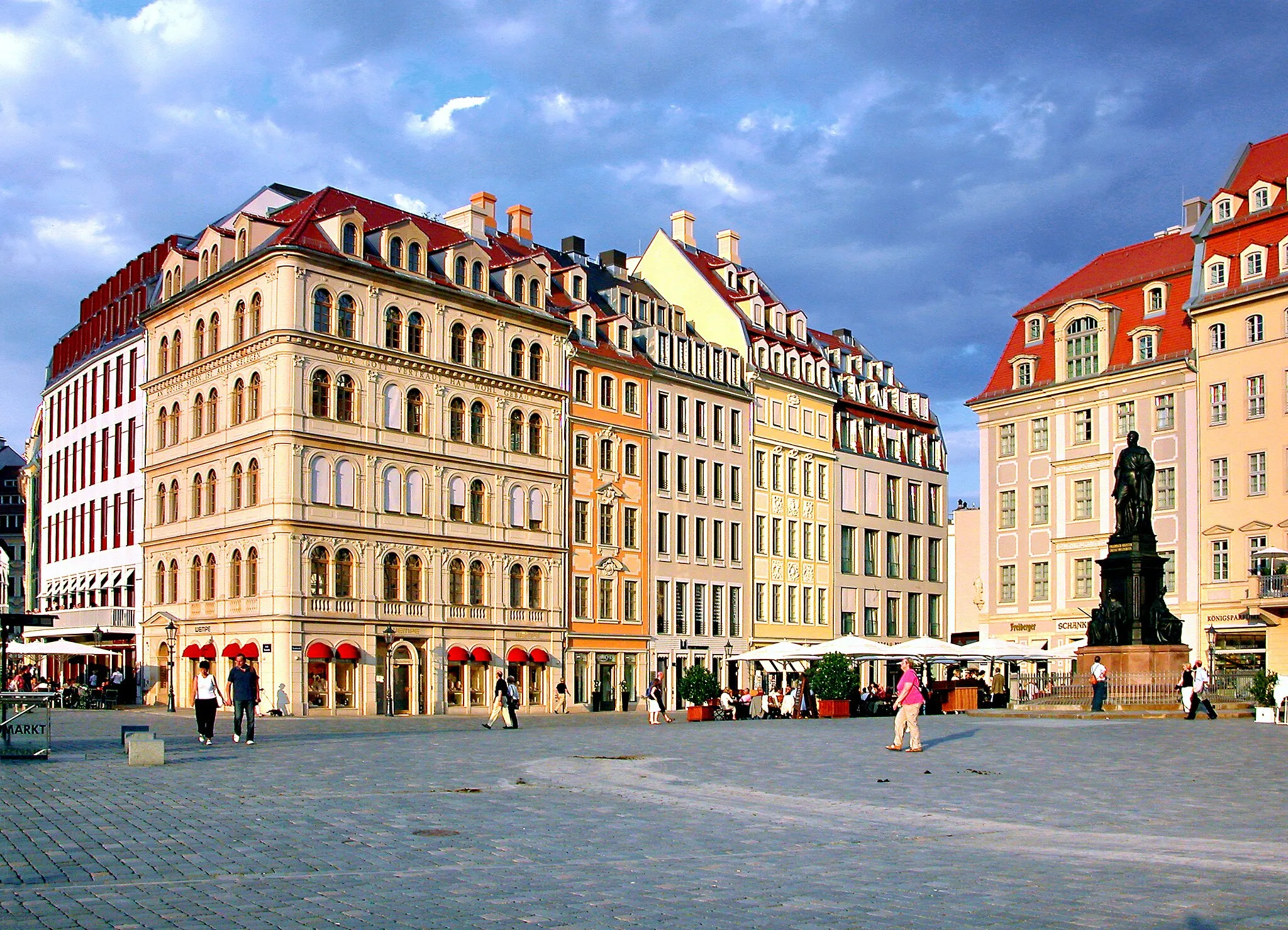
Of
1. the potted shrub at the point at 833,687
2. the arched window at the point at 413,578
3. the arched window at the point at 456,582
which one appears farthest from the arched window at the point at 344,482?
the potted shrub at the point at 833,687

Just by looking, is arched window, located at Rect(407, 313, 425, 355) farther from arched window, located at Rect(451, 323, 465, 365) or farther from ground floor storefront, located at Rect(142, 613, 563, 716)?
ground floor storefront, located at Rect(142, 613, 563, 716)

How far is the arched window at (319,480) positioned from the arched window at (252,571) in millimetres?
2987

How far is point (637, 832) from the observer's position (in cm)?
1495

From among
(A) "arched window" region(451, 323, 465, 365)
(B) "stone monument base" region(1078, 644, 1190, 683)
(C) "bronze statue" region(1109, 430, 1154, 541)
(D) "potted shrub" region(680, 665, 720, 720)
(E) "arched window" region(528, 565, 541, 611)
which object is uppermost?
(A) "arched window" region(451, 323, 465, 365)

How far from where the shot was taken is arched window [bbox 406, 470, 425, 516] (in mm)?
59281

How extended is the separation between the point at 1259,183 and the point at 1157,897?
59.4m

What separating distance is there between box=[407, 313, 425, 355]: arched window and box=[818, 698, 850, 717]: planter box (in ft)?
71.6

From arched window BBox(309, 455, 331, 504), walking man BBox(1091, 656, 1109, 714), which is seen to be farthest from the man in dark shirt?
arched window BBox(309, 455, 331, 504)

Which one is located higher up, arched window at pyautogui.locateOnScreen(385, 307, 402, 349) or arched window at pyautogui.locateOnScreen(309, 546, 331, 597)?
arched window at pyautogui.locateOnScreen(385, 307, 402, 349)

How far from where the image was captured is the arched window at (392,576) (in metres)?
58.1

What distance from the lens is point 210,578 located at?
58688 mm

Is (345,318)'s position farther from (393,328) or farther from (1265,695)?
(1265,695)

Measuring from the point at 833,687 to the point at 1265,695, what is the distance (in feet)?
44.9

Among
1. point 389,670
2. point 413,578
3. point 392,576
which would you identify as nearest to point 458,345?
point 413,578
